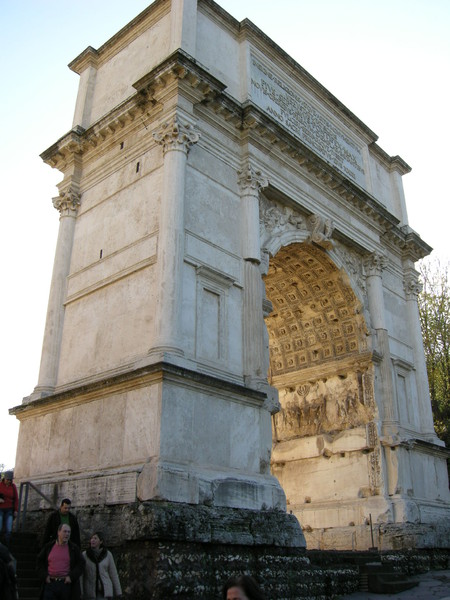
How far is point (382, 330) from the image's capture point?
1628 centimetres

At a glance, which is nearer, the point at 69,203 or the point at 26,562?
the point at 26,562

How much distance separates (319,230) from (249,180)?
9.05ft

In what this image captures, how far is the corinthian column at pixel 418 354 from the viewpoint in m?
16.6

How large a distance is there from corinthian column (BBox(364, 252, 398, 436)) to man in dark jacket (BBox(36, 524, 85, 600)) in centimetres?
1036

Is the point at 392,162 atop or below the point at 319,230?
atop

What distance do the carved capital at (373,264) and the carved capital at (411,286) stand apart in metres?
1.88

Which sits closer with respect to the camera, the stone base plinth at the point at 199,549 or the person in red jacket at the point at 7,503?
the stone base plinth at the point at 199,549

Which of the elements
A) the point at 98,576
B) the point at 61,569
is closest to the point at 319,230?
the point at 98,576

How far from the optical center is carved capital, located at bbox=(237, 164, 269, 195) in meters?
13.0

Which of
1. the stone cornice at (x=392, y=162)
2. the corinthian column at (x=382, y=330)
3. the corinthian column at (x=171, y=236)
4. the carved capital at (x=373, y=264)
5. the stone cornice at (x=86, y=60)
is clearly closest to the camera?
the corinthian column at (x=171, y=236)

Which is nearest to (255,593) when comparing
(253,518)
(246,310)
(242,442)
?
(253,518)

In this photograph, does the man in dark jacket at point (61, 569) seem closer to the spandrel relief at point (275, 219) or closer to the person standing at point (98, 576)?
the person standing at point (98, 576)

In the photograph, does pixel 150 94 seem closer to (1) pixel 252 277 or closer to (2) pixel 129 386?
(1) pixel 252 277

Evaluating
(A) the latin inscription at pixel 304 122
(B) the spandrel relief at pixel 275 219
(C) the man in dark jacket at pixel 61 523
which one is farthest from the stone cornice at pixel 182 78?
(C) the man in dark jacket at pixel 61 523
